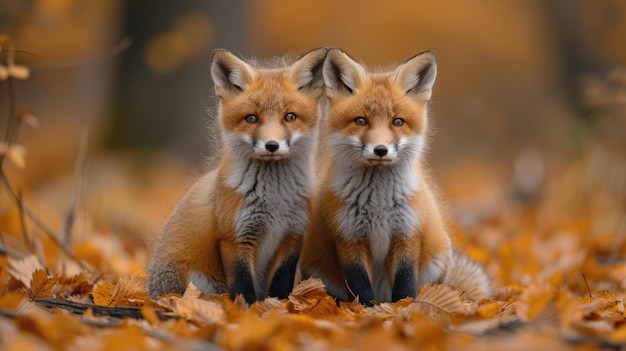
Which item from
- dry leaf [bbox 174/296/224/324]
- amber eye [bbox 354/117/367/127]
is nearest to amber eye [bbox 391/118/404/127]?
amber eye [bbox 354/117/367/127]

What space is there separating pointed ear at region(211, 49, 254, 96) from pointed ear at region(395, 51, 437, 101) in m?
0.94

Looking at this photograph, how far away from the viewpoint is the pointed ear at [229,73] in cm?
473

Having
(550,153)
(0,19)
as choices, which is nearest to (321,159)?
(0,19)

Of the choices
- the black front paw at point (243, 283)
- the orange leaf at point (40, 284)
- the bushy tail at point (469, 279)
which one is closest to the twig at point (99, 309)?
the orange leaf at point (40, 284)

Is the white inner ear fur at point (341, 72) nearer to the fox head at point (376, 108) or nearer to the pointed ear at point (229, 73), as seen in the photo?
the fox head at point (376, 108)

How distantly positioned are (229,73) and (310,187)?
2.84 feet

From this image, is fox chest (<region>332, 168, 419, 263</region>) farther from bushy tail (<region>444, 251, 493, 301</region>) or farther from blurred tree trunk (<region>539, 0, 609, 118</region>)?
blurred tree trunk (<region>539, 0, 609, 118</region>)

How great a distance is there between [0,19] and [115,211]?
2.81m

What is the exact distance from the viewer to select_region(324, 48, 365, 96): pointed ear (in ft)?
15.6

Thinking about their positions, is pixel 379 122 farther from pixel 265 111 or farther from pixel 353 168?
pixel 265 111

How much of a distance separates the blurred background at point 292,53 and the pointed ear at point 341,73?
117cm

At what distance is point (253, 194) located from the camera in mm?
4684

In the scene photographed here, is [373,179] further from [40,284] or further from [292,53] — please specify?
[40,284]

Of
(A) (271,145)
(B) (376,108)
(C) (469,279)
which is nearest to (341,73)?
(B) (376,108)
